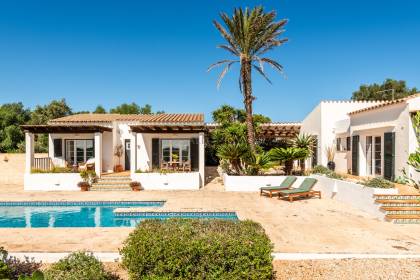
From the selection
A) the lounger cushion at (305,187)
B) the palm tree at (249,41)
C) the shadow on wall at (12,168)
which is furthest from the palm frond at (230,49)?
the shadow on wall at (12,168)

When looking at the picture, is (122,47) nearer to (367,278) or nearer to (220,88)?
(220,88)

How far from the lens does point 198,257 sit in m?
5.01

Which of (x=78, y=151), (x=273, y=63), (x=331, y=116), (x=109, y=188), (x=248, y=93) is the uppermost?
(x=273, y=63)

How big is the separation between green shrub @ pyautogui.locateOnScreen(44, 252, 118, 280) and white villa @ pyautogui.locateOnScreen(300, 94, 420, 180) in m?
13.0

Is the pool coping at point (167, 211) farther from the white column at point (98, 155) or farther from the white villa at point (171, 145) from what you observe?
the white column at point (98, 155)

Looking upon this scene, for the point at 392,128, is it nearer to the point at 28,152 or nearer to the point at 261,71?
the point at 261,71

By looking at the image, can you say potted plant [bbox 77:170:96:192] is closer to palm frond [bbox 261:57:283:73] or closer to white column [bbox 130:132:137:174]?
white column [bbox 130:132:137:174]

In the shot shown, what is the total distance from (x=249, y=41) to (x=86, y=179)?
42.8ft

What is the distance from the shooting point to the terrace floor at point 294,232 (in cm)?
741

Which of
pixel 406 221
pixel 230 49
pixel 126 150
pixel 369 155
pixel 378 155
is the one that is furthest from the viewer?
pixel 126 150

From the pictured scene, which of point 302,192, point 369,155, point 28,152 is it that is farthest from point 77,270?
point 28,152

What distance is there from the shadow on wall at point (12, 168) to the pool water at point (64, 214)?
30.4ft

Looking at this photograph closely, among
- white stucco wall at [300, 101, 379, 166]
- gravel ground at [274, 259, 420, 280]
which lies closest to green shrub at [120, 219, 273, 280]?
gravel ground at [274, 259, 420, 280]

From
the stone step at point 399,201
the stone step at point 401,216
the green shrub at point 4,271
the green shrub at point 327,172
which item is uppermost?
the green shrub at point 327,172
